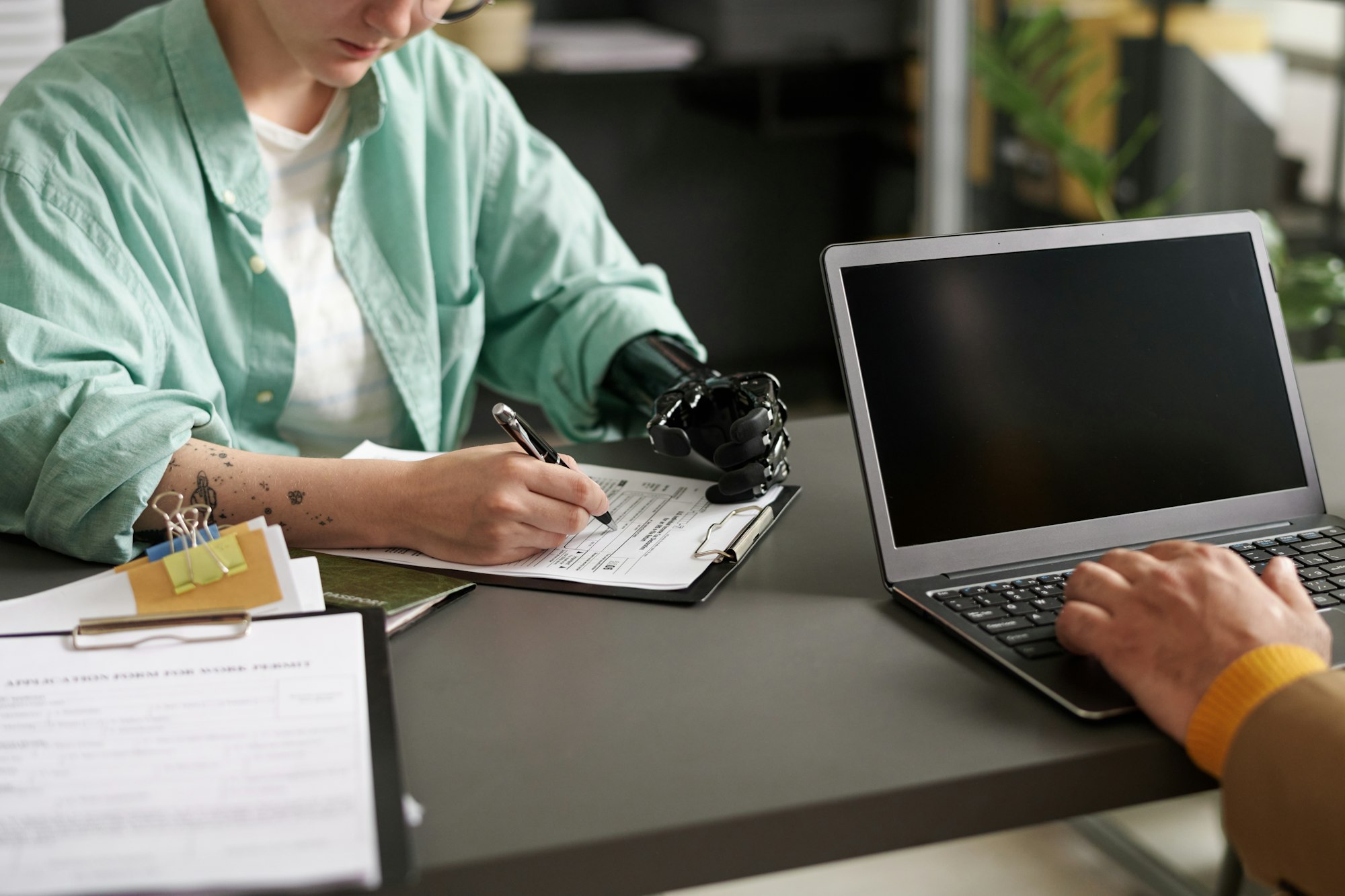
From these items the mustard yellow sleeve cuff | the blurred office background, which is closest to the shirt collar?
the mustard yellow sleeve cuff

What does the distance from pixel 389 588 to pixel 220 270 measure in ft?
1.61

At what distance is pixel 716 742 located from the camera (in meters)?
0.66

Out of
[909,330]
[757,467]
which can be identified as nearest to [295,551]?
[757,467]

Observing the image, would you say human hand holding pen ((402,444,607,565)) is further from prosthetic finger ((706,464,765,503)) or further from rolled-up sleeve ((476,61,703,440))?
rolled-up sleeve ((476,61,703,440))

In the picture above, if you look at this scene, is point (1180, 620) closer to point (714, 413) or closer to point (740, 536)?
point (740, 536)

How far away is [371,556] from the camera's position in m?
0.90

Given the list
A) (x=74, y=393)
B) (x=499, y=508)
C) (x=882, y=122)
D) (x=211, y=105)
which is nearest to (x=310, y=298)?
(x=211, y=105)

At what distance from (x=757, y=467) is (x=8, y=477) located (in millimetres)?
564

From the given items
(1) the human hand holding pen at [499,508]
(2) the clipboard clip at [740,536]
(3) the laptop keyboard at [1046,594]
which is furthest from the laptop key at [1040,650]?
(1) the human hand holding pen at [499,508]

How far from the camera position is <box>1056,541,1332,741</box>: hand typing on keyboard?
668 mm

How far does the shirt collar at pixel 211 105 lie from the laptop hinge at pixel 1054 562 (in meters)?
0.75

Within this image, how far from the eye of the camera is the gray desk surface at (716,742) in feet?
1.93

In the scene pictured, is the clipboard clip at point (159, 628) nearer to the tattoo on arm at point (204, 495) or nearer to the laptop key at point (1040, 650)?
the tattoo on arm at point (204, 495)

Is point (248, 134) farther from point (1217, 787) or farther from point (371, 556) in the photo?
point (1217, 787)
